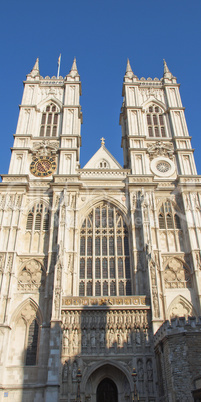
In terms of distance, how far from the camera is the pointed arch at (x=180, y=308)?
20.3 meters

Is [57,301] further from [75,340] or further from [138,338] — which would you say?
[138,338]

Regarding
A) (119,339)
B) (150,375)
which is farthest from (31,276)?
(150,375)

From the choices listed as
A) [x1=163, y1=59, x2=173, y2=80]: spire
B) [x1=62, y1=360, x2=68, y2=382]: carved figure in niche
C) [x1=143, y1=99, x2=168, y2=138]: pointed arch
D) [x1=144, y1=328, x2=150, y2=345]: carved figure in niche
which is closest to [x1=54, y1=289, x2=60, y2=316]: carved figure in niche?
[x1=62, y1=360, x2=68, y2=382]: carved figure in niche

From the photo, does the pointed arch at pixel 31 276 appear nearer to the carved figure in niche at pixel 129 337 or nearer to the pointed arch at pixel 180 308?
the carved figure in niche at pixel 129 337

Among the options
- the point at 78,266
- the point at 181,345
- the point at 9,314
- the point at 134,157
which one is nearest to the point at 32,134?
the point at 134,157

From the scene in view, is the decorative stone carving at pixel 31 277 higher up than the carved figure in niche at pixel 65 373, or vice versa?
the decorative stone carving at pixel 31 277

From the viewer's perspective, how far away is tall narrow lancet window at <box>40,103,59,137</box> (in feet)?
92.8

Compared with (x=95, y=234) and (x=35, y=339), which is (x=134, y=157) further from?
(x=35, y=339)

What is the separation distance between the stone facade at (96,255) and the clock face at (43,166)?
Result: 0.07 meters

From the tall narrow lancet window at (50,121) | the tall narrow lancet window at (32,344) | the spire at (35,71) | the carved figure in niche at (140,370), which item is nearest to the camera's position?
the carved figure in niche at (140,370)

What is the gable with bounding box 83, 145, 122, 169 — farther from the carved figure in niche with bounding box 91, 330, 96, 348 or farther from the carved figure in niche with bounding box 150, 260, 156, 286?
the carved figure in niche with bounding box 91, 330, 96, 348

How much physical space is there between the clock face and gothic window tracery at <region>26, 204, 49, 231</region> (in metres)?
2.77

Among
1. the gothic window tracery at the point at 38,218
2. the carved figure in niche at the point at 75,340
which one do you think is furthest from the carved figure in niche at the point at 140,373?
the gothic window tracery at the point at 38,218

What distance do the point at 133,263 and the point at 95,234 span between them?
3.33m
